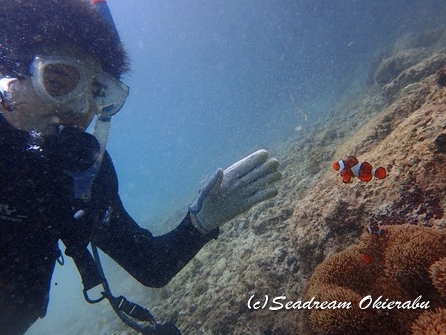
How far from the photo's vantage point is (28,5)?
8.79 ft

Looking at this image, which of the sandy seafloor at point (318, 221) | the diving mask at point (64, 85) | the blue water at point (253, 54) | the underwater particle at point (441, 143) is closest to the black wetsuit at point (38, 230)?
the diving mask at point (64, 85)

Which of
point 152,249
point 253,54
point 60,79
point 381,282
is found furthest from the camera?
point 253,54

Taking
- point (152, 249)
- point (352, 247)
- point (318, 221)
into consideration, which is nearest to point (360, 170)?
point (352, 247)

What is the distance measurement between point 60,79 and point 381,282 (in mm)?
3331

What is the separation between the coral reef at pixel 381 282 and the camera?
184cm

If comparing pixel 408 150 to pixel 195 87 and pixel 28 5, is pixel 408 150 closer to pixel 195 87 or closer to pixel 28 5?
pixel 28 5

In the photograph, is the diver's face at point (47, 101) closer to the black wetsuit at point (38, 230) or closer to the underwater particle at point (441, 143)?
the black wetsuit at point (38, 230)

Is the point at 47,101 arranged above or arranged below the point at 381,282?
above

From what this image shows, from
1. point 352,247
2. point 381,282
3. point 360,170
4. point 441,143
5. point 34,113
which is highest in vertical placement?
point 34,113

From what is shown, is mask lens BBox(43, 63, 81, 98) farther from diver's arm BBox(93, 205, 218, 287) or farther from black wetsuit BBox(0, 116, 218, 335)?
diver's arm BBox(93, 205, 218, 287)

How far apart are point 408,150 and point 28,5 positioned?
406cm

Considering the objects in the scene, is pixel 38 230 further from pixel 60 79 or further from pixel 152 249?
pixel 60 79

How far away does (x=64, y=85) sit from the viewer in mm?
2877

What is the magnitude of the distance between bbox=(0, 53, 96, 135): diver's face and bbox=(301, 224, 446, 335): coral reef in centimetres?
271
